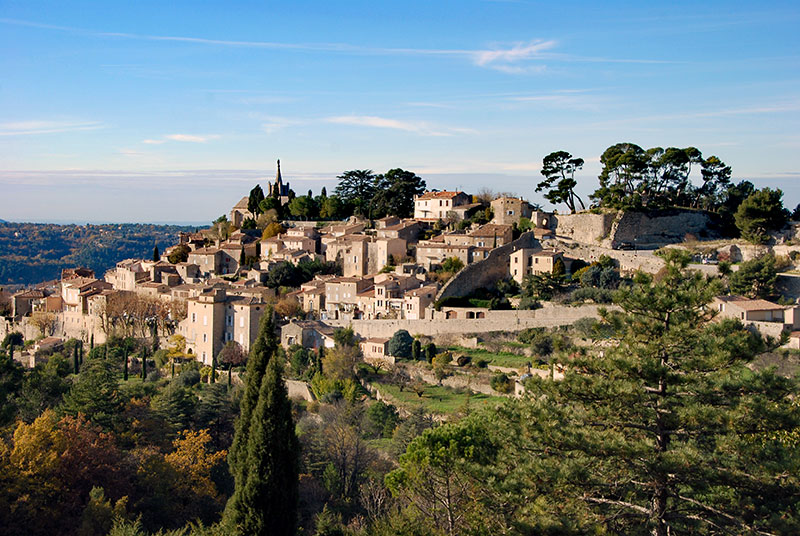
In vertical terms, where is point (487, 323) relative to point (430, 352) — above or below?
above


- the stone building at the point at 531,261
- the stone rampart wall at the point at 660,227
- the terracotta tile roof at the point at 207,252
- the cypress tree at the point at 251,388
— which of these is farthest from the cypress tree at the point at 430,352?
the terracotta tile roof at the point at 207,252

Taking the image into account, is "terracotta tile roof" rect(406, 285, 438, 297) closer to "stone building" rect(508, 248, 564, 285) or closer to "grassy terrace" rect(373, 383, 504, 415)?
"stone building" rect(508, 248, 564, 285)

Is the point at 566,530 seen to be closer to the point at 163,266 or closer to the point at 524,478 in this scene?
the point at 524,478

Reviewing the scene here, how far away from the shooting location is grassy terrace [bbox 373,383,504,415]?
25578mm

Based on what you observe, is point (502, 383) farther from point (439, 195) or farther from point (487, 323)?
point (439, 195)

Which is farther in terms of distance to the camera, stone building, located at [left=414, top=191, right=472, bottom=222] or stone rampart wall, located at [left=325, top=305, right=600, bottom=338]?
stone building, located at [left=414, top=191, right=472, bottom=222]

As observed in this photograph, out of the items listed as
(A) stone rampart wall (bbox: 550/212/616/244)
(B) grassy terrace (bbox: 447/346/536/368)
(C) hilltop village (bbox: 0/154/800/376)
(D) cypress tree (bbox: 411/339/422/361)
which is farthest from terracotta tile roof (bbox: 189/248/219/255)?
(A) stone rampart wall (bbox: 550/212/616/244)

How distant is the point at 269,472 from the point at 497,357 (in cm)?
1570

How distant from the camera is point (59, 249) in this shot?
368 ft

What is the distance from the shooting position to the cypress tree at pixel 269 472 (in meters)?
14.9

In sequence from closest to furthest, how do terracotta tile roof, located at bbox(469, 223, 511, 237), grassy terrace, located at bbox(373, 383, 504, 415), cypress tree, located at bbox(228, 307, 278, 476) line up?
cypress tree, located at bbox(228, 307, 278, 476) < grassy terrace, located at bbox(373, 383, 504, 415) < terracotta tile roof, located at bbox(469, 223, 511, 237)

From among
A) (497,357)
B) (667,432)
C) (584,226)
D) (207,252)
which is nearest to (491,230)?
(584,226)

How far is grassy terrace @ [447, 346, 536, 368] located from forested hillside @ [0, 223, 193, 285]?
72256 mm

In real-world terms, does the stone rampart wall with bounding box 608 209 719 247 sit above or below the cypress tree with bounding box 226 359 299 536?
above
